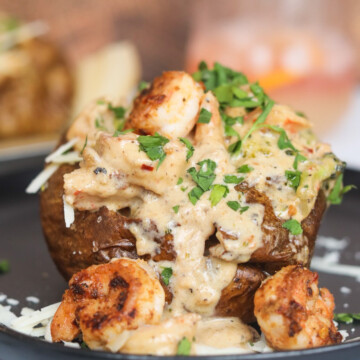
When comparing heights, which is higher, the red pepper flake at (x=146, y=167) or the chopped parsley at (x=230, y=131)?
Answer: the chopped parsley at (x=230, y=131)

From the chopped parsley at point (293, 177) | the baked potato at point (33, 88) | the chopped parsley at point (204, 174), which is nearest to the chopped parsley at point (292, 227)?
the chopped parsley at point (293, 177)

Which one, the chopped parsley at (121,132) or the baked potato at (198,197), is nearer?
the baked potato at (198,197)

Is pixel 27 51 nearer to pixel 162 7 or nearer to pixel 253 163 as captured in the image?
pixel 162 7

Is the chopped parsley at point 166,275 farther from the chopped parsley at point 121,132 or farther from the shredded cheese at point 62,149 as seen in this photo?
the shredded cheese at point 62,149

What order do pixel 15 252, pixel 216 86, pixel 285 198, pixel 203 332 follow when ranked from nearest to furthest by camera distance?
1. pixel 203 332
2. pixel 285 198
3. pixel 216 86
4. pixel 15 252

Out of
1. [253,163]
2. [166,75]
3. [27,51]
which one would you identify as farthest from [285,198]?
[27,51]

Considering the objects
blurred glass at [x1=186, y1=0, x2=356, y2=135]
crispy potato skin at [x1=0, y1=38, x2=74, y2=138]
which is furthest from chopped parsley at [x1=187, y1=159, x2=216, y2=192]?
crispy potato skin at [x1=0, y1=38, x2=74, y2=138]
